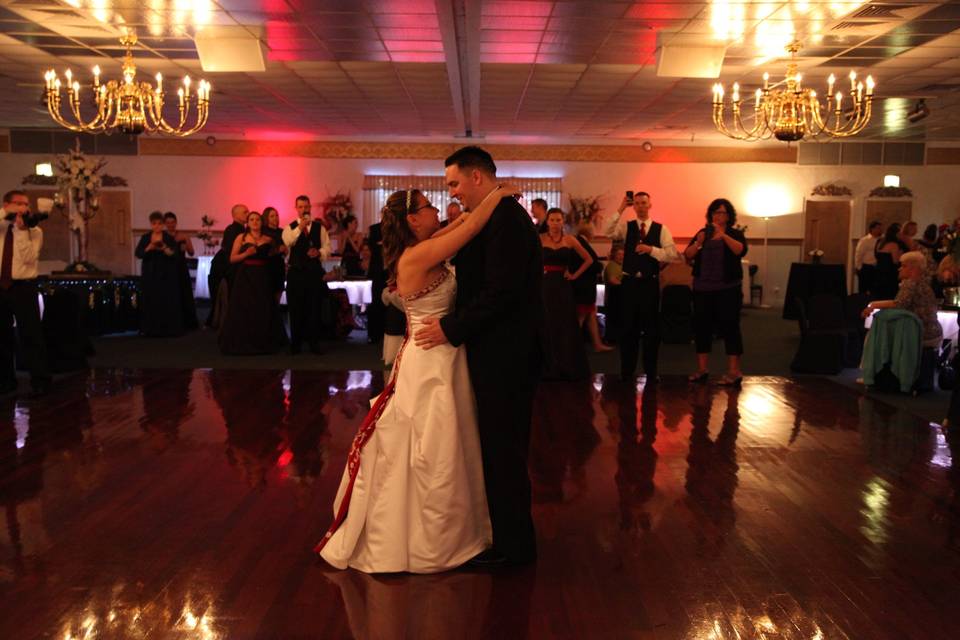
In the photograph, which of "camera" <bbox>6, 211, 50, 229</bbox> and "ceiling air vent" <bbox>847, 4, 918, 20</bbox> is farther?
"ceiling air vent" <bbox>847, 4, 918, 20</bbox>

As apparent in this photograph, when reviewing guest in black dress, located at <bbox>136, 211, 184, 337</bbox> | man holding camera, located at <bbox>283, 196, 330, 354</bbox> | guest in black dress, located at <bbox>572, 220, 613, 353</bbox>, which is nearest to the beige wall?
guest in black dress, located at <bbox>136, 211, 184, 337</bbox>

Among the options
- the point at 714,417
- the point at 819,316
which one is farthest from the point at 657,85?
the point at 714,417

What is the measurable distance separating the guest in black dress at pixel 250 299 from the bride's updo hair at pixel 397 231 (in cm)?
600

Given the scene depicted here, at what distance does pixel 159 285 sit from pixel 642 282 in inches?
238

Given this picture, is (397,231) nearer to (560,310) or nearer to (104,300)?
(560,310)

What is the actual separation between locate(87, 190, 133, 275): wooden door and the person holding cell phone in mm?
12630

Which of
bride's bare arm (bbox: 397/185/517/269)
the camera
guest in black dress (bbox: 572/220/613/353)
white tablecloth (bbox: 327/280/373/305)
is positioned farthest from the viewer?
white tablecloth (bbox: 327/280/373/305)

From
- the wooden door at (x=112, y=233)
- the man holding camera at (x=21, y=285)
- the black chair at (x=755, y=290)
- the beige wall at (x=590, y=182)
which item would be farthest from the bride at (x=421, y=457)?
the wooden door at (x=112, y=233)

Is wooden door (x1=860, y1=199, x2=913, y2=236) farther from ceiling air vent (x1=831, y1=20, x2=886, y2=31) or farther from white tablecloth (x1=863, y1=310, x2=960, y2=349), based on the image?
ceiling air vent (x1=831, y1=20, x2=886, y2=31)

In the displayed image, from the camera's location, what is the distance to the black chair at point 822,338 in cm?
829

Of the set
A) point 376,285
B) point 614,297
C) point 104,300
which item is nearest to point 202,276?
point 104,300

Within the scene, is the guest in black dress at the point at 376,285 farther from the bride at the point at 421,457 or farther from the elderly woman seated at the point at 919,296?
the bride at the point at 421,457

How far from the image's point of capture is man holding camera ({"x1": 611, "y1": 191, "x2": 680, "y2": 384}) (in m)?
7.21

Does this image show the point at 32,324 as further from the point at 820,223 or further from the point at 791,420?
the point at 820,223
